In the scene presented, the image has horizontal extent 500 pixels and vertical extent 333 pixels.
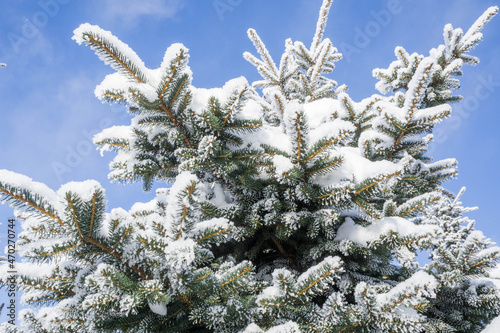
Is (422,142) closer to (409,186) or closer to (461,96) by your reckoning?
(409,186)

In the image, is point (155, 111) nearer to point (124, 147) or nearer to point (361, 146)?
point (124, 147)

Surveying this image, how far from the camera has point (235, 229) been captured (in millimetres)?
2270

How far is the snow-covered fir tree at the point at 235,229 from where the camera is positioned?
1.43 m

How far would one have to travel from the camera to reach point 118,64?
6.61 ft

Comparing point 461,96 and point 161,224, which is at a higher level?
point 461,96

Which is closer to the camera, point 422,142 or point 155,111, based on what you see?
point 155,111

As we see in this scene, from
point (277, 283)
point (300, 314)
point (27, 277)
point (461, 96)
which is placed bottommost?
point (300, 314)

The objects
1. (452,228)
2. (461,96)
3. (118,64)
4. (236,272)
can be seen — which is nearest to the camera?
(236,272)

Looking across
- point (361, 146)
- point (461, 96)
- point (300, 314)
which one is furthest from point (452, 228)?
point (300, 314)

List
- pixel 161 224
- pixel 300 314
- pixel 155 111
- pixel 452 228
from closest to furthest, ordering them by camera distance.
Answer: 1. pixel 161 224
2. pixel 300 314
3. pixel 155 111
4. pixel 452 228

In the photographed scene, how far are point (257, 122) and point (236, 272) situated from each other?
3.56ft

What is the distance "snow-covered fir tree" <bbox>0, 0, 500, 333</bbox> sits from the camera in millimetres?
1430

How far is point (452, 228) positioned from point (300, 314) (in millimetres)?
4701

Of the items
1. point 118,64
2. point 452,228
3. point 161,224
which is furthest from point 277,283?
point 452,228
